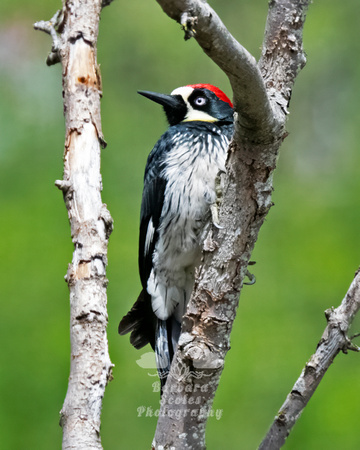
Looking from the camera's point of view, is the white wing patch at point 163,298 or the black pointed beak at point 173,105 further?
the black pointed beak at point 173,105

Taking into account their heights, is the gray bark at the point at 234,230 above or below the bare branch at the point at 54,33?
below

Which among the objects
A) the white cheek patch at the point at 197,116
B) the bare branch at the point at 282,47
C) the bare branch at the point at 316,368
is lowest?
the bare branch at the point at 316,368

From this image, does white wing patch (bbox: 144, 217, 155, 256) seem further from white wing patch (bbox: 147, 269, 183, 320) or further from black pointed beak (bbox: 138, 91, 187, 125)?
black pointed beak (bbox: 138, 91, 187, 125)

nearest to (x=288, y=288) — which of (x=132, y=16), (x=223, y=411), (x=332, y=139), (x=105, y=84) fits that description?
(x=223, y=411)

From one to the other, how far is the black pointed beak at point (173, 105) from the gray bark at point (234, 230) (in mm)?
1429

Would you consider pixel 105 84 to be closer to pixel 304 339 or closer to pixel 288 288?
pixel 288 288

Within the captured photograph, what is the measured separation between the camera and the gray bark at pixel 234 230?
199 cm

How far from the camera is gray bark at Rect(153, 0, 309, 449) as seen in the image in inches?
78.2

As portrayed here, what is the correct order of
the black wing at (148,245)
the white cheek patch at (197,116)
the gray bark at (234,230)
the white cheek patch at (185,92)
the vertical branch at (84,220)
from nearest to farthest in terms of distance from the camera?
the gray bark at (234,230)
the vertical branch at (84,220)
the black wing at (148,245)
the white cheek patch at (197,116)
the white cheek patch at (185,92)

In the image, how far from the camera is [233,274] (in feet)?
7.04

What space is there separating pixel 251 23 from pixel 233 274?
4.11 metres

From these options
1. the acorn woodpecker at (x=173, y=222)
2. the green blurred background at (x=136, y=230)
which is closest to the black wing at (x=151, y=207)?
the acorn woodpecker at (x=173, y=222)

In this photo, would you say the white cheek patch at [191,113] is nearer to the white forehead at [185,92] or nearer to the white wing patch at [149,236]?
the white forehead at [185,92]

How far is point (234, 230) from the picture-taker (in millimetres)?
2117
